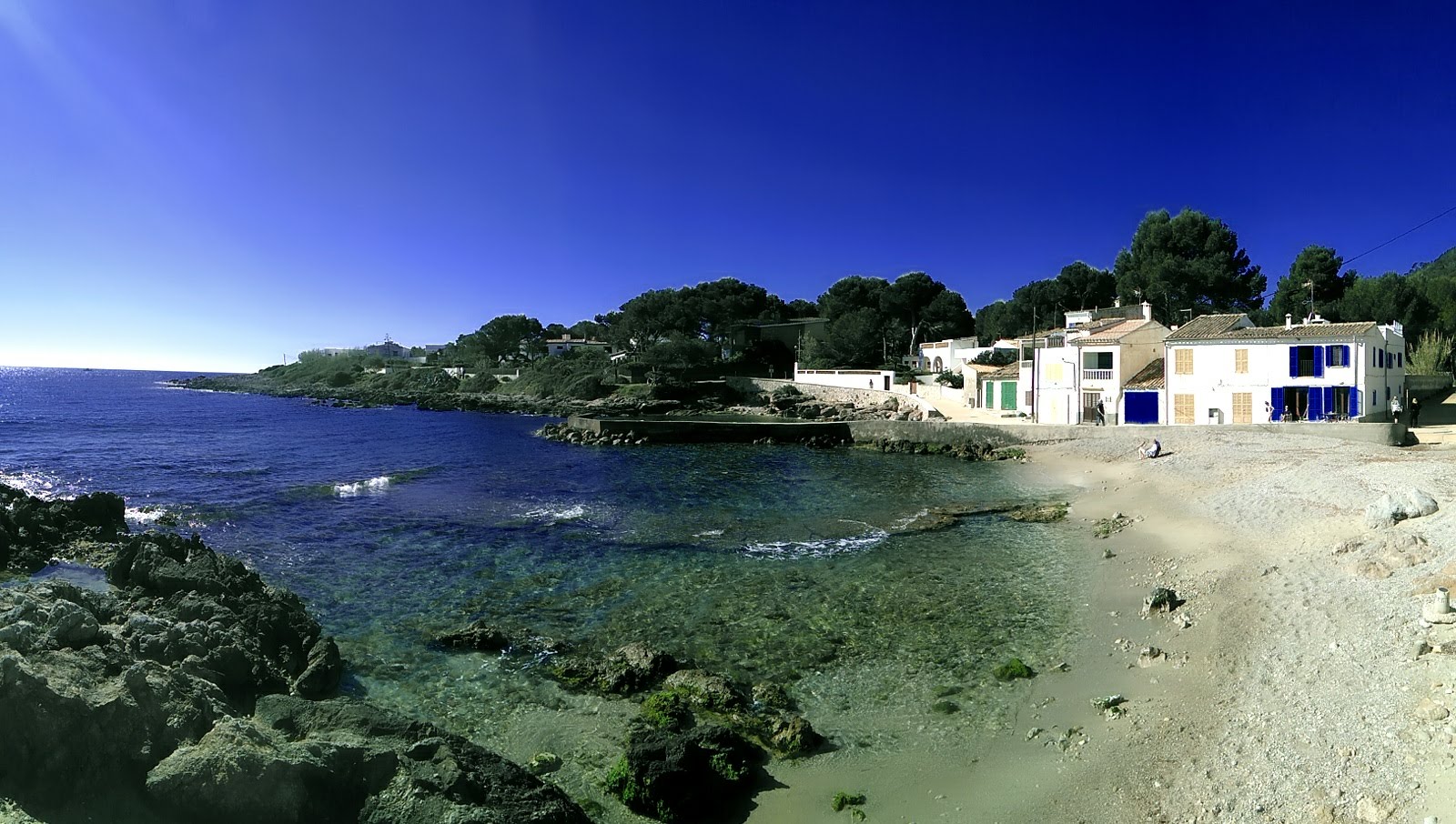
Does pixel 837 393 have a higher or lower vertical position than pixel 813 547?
higher

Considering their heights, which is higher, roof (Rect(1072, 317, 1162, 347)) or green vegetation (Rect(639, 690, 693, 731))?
roof (Rect(1072, 317, 1162, 347))

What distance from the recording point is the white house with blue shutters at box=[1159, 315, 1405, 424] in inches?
1195

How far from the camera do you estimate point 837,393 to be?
66125mm

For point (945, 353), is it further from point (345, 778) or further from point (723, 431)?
point (345, 778)

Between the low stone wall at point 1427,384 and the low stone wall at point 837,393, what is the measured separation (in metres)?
26.7

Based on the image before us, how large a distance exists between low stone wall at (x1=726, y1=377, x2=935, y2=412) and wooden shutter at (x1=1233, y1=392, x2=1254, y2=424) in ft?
66.9

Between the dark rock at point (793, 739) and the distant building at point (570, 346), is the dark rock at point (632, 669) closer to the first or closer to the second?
the dark rock at point (793, 739)

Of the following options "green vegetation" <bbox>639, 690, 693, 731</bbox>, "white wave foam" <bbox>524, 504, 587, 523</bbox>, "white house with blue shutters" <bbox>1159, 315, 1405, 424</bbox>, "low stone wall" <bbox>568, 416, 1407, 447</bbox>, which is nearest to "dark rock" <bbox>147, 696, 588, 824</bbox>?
"green vegetation" <bbox>639, 690, 693, 731</bbox>

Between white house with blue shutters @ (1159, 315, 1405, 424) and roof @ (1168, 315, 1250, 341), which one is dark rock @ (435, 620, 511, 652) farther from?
roof @ (1168, 315, 1250, 341)

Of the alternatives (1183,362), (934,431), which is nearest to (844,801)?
(1183,362)

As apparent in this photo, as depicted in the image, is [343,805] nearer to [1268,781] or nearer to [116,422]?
[1268,781]

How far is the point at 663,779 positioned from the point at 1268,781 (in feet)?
19.1

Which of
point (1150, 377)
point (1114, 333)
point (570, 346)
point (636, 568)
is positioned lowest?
point (636, 568)

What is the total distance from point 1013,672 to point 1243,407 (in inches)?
1161
